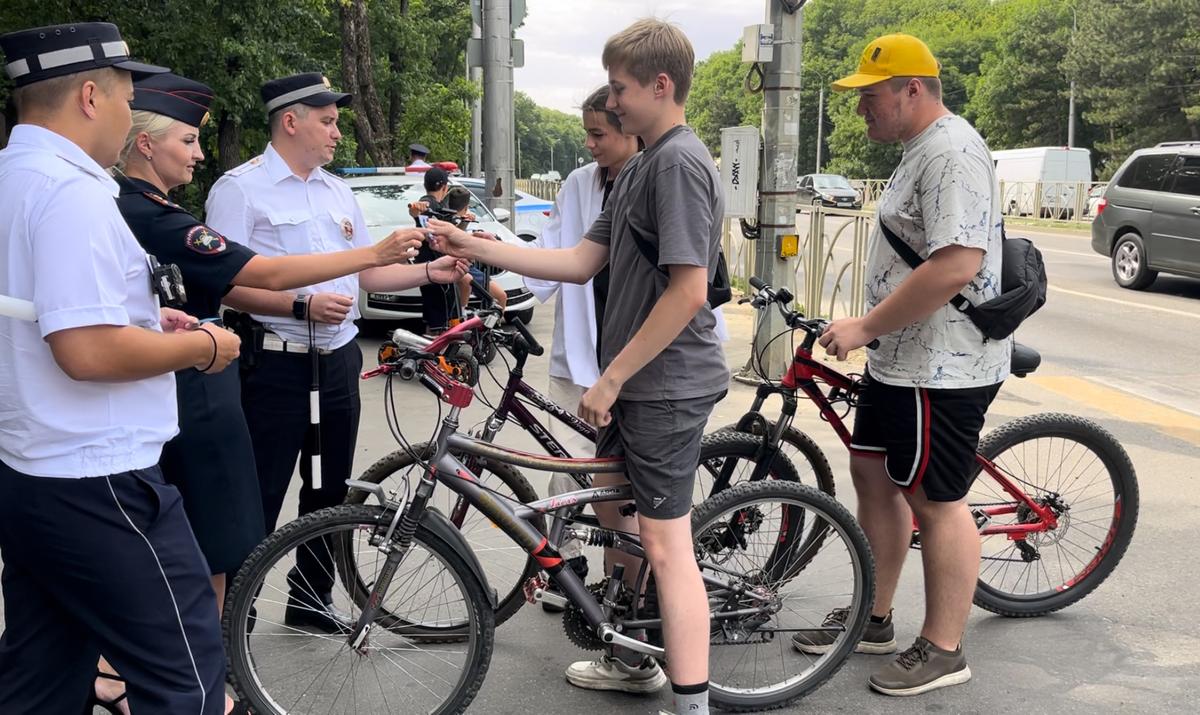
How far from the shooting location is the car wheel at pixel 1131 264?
13523 mm

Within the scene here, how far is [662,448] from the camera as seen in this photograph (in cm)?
291

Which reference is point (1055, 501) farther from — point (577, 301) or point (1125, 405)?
point (1125, 405)

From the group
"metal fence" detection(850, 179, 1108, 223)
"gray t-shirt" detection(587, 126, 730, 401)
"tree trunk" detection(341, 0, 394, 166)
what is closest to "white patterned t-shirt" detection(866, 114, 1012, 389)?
"gray t-shirt" detection(587, 126, 730, 401)

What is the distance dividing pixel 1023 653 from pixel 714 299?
182cm

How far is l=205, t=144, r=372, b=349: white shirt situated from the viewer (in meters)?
3.50

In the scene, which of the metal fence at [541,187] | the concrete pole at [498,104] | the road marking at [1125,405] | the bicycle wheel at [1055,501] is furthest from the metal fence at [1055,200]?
the bicycle wheel at [1055,501]

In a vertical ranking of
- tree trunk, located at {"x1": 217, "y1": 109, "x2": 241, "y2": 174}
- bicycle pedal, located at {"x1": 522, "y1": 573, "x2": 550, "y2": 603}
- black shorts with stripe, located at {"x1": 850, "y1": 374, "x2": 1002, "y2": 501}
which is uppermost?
tree trunk, located at {"x1": 217, "y1": 109, "x2": 241, "y2": 174}

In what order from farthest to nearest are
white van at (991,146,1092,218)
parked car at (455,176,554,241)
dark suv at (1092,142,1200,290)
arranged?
1. white van at (991,146,1092,218)
2. parked car at (455,176,554,241)
3. dark suv at (1092,142,1200,290)

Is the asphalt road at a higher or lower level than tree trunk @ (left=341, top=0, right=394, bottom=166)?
lower

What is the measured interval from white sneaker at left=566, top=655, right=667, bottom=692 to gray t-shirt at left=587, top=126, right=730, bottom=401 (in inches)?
40.9

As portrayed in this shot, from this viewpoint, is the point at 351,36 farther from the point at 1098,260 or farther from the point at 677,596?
the point at 677,596

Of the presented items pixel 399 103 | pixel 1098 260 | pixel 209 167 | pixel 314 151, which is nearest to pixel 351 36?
pixel 209 167

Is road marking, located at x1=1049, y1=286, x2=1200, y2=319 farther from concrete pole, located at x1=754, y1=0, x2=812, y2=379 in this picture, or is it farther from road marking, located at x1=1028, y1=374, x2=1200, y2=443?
concrete pole, located at x1=754, y1=0, x2=812, y2=379

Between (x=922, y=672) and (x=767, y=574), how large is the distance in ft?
1.96
